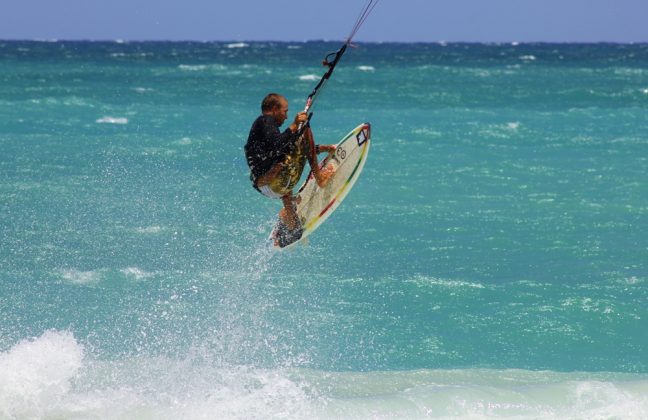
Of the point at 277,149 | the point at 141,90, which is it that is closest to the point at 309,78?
the point at 141,90

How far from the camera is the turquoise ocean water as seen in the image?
8.98m

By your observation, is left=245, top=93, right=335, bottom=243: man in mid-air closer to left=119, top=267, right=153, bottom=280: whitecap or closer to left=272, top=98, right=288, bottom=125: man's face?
left=272, top=98, right=288, bottom=125: man's face

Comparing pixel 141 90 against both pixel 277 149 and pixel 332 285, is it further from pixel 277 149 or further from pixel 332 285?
pixel 277 149

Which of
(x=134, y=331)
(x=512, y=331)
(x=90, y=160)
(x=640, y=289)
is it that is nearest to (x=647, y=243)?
(x=640, y=289)

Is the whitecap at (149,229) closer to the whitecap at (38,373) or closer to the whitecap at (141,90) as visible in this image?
the whitecap at (38,373)

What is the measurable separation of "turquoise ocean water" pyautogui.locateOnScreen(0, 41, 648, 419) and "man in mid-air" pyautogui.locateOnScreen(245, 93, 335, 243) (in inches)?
69.2

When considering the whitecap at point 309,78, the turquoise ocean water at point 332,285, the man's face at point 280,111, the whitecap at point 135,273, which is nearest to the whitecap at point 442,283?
the turquoise ocean water at point 332,285

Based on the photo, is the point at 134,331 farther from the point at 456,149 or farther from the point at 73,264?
the point at 456,149

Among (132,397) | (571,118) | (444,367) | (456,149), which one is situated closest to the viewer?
(132,397)

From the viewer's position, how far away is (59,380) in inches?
354

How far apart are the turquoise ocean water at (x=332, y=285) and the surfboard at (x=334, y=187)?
1.35 metres

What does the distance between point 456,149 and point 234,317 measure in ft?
37.7

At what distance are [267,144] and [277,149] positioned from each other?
0.30 feet

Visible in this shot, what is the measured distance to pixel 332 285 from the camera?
12.1 meters
